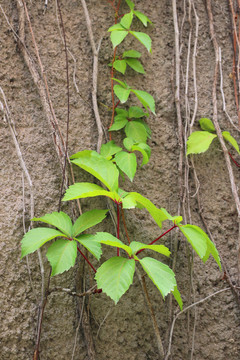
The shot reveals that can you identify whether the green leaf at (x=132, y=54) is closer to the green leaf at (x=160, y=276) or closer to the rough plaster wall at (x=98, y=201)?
the rough plaster wall at (x=98, y=201)

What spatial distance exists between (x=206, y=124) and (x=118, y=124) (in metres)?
0.39

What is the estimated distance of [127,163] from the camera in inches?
48.6

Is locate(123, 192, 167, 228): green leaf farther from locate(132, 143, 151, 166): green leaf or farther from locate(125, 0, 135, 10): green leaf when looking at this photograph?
locate(125, 0, 135, 10): green leaf

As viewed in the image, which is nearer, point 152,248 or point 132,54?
point 152,248

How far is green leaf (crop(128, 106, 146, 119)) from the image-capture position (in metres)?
1.41

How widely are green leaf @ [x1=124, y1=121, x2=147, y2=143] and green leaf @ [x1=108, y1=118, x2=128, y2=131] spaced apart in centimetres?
2

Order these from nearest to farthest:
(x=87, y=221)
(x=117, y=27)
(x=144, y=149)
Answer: (x=87, y=221), (x=144, y=149), (x=117, y=27)

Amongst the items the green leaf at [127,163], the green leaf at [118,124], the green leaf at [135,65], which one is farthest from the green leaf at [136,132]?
the green leaf at [135,65]

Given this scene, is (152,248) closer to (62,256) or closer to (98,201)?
(62,256)

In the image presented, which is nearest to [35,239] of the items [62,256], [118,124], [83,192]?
[62,256]

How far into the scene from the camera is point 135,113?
142 centimetres

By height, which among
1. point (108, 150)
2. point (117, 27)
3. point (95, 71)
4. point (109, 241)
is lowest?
point (109, 241)

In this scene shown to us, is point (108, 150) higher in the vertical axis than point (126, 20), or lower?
lower

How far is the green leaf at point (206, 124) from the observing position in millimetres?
1488
